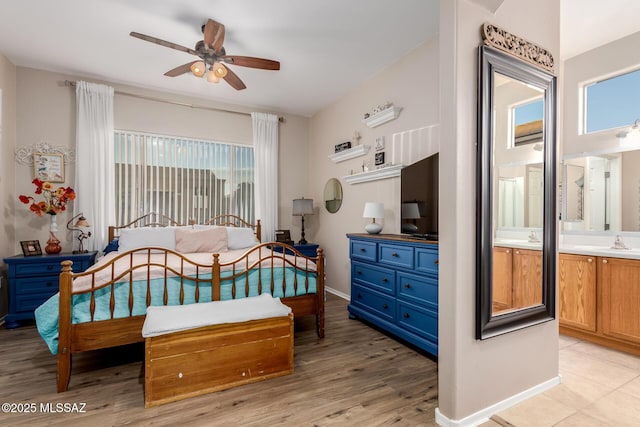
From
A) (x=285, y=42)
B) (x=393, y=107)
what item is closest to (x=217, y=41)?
(x=285, y=42)

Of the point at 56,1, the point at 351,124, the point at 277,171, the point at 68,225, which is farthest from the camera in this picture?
the point at 277,171

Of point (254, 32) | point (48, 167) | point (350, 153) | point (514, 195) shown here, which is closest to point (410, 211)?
point (514, 195)

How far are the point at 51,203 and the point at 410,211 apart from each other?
409 centimetres

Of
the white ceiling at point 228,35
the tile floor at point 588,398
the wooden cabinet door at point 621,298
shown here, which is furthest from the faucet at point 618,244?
the white ceiling at point 228,35

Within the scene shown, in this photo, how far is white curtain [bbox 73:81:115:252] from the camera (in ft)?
13.2

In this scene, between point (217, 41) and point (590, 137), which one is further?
point (590, 137)

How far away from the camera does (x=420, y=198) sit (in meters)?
3.01

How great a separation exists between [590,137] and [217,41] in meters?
3.81

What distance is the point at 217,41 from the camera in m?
2.79

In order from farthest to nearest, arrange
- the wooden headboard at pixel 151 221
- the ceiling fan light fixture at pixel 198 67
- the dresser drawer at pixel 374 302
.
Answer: the wooden headboard at pixel 151 221, the dresser drawer at pixel 374 302, the ceiling fan light fixture at pixel 198 67

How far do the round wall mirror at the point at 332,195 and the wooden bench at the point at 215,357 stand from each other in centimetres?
275

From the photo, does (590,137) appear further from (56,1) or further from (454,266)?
(56,1)

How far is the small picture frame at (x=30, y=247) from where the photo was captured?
11.6 feet

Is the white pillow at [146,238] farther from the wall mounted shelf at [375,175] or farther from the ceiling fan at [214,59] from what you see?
the wall mounted shelf at [375,175]
